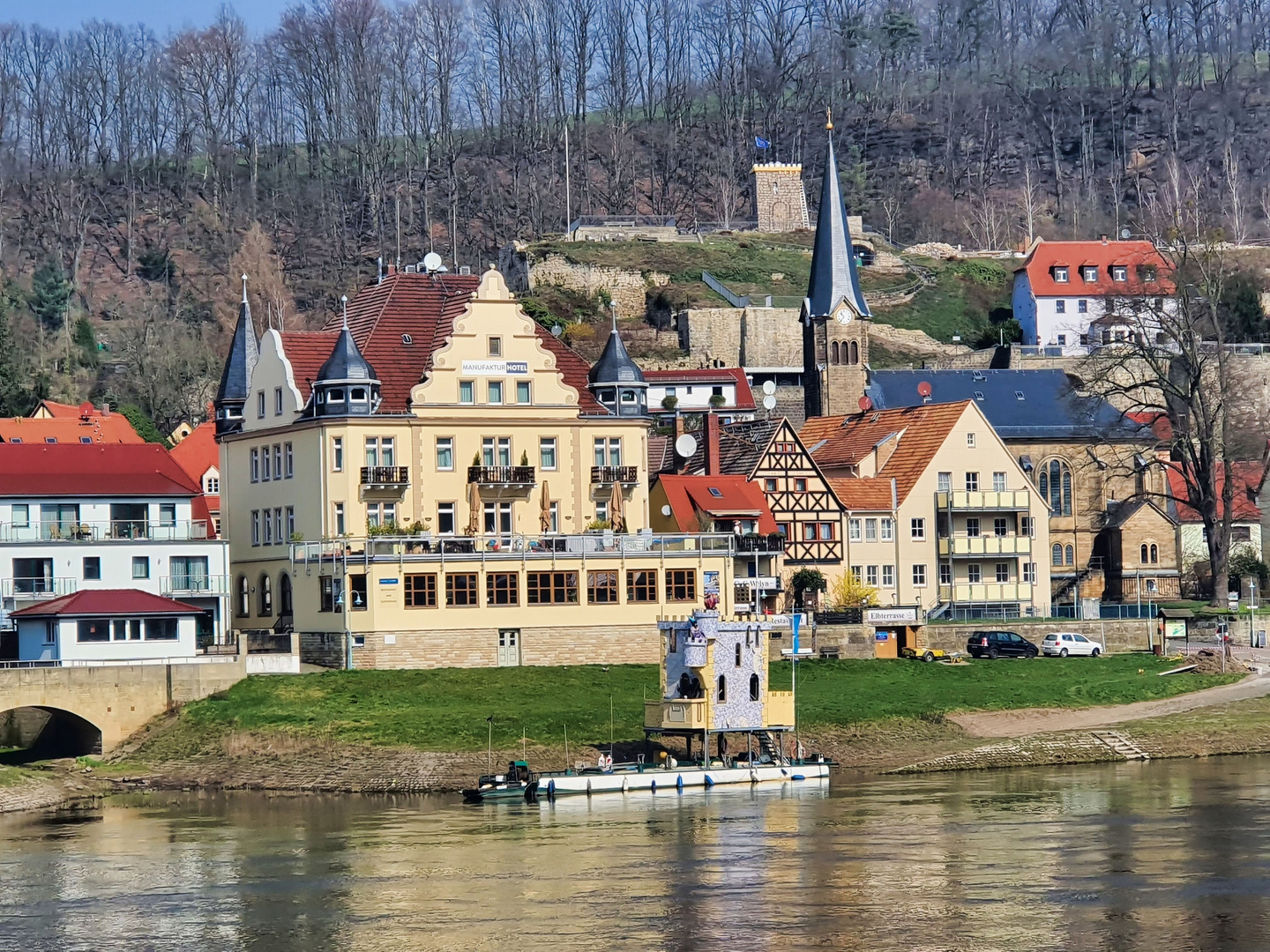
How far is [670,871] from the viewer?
156ft

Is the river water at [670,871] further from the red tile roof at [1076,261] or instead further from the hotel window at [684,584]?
the red tile roof at [1076,261]

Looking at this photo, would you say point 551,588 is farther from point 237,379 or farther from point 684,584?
point 237,379

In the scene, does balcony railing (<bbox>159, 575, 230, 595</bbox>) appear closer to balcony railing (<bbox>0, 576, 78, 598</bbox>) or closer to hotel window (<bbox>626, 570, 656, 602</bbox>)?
balcony railing (<bbox>0, 576, 78, 598</bbox>)

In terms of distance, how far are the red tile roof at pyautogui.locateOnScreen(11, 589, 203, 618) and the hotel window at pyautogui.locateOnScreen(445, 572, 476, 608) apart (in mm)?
7935

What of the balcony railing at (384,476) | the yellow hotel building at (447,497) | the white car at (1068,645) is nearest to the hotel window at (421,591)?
the yellow hotel building at (447,497)

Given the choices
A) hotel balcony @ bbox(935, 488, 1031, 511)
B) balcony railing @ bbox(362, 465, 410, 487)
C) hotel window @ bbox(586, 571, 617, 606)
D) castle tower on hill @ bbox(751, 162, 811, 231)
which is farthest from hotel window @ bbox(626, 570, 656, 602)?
castle tower on hill @ bbox(751, 162, 811, 231)

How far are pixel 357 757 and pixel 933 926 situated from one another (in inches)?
968

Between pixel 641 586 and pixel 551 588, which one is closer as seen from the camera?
pixel 551 588

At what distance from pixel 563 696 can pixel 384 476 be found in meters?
12.7

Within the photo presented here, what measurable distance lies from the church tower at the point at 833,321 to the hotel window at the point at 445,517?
45.0m

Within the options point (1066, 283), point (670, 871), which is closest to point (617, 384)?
point (670, 871)

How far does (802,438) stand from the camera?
4141 inches

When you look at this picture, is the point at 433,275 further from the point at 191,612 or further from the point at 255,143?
the point at 255,143

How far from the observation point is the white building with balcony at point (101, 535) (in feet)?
245
